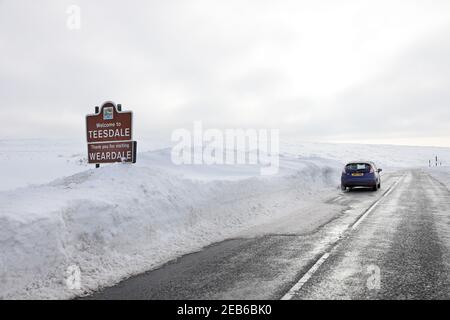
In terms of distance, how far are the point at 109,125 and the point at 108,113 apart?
0.40 metres

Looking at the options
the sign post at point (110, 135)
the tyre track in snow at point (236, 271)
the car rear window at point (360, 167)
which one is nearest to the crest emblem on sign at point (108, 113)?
the sign post at point (110, 135)

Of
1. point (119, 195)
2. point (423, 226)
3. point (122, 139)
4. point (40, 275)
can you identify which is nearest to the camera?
point (40, 275)

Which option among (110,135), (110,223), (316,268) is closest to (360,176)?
(110,135)

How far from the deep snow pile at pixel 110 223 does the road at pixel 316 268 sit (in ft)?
2.43

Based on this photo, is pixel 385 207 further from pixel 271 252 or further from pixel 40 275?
pixel 40 275

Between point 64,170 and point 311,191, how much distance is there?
55.8 feet

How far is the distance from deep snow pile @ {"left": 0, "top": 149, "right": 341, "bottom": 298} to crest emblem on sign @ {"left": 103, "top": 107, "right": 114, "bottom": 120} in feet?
5.67

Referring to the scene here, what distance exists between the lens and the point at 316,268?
6.87 m

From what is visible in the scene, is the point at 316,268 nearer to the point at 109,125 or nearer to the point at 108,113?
the point at 109,125

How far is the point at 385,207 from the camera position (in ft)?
50.1

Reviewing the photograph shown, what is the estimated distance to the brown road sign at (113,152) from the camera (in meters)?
12.8

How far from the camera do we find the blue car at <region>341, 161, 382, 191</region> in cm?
2209

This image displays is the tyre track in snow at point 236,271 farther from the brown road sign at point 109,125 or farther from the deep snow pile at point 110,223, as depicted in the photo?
the brown road sign at point 109,125
